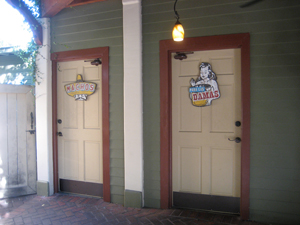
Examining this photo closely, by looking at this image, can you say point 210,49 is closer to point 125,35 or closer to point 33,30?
point 125,35

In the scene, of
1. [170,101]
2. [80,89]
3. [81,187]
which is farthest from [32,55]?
[170,101]

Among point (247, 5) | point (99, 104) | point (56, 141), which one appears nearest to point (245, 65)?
point (247, 5)

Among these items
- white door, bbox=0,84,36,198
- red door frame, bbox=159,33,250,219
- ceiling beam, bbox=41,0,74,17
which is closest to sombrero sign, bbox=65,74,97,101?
white door, bbox=0,84,36,198

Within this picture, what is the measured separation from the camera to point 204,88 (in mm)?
3289

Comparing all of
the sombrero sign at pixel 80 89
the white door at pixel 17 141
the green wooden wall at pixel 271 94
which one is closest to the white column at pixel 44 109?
the white door at pixel 17 141

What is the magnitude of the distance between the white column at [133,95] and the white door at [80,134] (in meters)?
0.61

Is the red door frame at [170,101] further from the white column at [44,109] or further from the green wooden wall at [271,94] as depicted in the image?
the white column at [44,109]

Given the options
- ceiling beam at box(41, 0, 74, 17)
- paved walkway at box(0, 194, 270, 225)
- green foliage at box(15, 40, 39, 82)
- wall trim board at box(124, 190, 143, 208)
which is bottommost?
paved walkway at box(0, 194, 270, 225)

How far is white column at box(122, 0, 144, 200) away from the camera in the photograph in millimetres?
3424

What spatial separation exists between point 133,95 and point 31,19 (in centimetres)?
210

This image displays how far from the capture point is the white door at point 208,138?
3.19m

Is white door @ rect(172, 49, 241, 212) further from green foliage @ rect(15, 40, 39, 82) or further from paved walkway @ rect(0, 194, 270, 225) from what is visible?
green foliage @ rect(15, 40, 39, 82)

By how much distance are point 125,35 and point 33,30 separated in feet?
5.22

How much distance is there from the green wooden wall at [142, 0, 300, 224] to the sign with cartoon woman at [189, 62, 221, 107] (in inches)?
18.6
